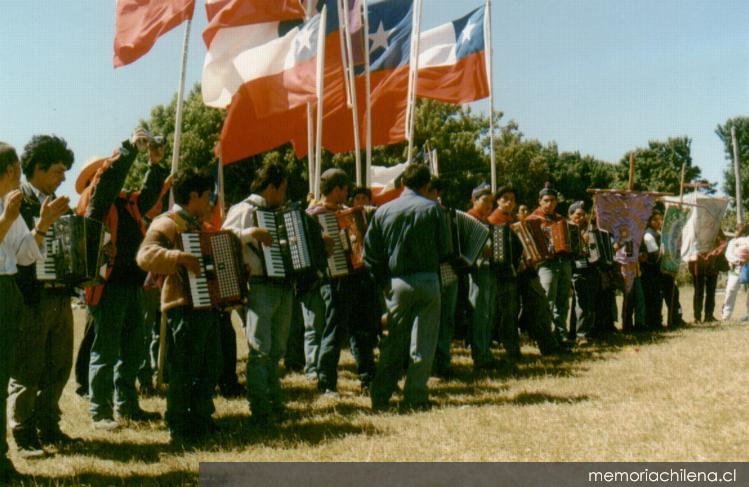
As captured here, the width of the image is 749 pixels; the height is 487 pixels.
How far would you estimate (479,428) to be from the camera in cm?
577

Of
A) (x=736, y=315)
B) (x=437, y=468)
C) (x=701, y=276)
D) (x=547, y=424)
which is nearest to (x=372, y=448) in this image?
(x=437, y=468)

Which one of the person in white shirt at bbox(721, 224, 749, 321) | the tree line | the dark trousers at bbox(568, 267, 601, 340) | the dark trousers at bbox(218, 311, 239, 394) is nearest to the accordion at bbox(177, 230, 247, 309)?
the dark trousers at bbox(218, 311, 239, 394)

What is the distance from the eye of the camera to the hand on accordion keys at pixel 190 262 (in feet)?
17.3

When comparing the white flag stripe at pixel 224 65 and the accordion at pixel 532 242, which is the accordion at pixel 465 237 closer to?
the accordion at pixel 532 242

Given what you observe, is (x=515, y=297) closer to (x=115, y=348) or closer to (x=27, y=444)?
(x=115, y=348)

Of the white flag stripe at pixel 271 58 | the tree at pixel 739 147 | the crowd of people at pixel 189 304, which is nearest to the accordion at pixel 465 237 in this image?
the crowd of people at pixel 189 304

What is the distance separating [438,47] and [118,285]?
312 inches

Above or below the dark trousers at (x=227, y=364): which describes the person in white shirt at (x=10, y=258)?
above

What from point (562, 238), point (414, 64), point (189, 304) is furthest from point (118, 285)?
point (414, 64)

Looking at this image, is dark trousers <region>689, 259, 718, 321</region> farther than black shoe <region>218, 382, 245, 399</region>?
Yes

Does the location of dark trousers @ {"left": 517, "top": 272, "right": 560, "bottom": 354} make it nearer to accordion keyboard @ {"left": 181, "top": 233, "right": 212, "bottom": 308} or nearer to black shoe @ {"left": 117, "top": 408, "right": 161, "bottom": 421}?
black shoe @ {"left": 117, "top": 408, "right": 161, "bottom": 421}

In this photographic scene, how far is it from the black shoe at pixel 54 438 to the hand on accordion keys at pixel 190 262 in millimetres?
1644

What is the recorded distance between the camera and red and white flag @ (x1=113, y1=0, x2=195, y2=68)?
908 cm

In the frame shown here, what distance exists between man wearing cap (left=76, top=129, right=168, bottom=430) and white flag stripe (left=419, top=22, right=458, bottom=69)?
270 inches
